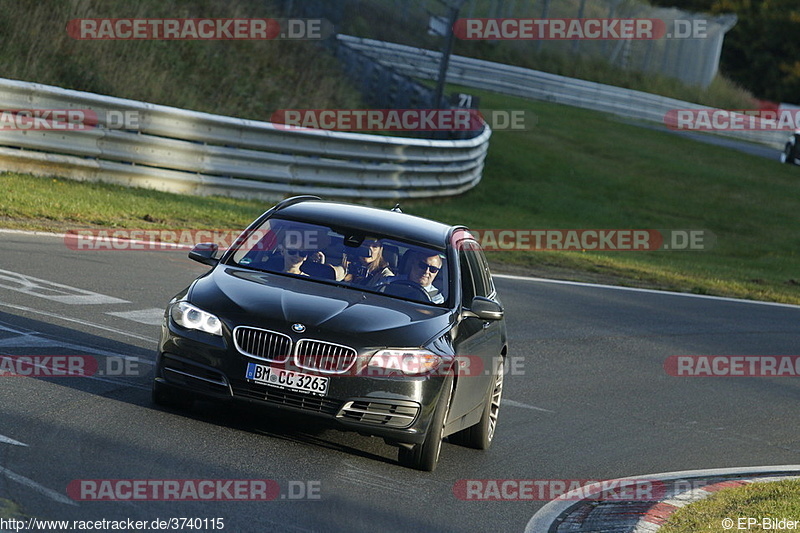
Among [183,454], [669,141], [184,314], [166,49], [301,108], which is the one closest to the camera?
[183,454]

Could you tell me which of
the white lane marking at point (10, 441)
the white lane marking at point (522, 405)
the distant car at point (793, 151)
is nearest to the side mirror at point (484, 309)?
the white lane marking at point (522, 405)

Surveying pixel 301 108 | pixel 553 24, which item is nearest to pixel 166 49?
pixel 301 108

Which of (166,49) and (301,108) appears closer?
(166,49)

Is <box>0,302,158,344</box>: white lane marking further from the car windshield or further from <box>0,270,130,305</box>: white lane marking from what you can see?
the car windshield

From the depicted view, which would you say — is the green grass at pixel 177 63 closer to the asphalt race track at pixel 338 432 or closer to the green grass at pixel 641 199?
the green grass at pixel 641 199

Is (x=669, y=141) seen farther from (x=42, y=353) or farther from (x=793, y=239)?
(x=42, y=353)

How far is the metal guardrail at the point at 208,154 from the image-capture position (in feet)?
60.2

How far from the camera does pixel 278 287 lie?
27.6 ft

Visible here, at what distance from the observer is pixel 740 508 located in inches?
322

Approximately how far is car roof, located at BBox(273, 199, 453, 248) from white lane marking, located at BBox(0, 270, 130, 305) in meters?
3.21

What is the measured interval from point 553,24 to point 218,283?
4395 cm

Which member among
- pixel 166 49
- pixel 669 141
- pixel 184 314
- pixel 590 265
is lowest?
pixel 669 141

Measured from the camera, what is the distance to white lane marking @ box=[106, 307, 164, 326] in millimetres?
11734

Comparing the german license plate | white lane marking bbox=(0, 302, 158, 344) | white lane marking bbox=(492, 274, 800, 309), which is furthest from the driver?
white lane marking bbox=(492, 274, 800, 309)
